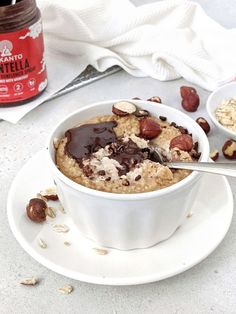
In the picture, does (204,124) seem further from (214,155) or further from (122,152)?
(122,152)

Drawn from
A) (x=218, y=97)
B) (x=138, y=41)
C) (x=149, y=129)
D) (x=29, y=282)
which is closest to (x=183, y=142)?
(x=149, y=129)

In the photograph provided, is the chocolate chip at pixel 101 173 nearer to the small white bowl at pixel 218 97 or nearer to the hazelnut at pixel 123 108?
the hazelnut at pixel 123 108

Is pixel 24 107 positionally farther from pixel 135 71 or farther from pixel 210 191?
pixel 210 191

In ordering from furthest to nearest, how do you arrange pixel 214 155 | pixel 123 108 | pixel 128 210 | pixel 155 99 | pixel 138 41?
1. pixel 138 41
2. pixel 155 99
3. pixel 214 155
4. pixel 123 108
5. pixel 128 210

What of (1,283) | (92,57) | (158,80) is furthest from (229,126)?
(1,283)

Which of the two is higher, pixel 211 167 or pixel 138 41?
pixel 211 167

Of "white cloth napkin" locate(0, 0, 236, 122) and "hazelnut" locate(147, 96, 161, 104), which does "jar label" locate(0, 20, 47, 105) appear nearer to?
"white cloth napkin" locate(0, 0, 236, 122)

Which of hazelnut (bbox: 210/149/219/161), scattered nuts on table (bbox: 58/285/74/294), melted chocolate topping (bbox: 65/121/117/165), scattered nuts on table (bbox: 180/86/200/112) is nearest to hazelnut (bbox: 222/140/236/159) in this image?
hazelnut (bbox: 210/149/219/161)
